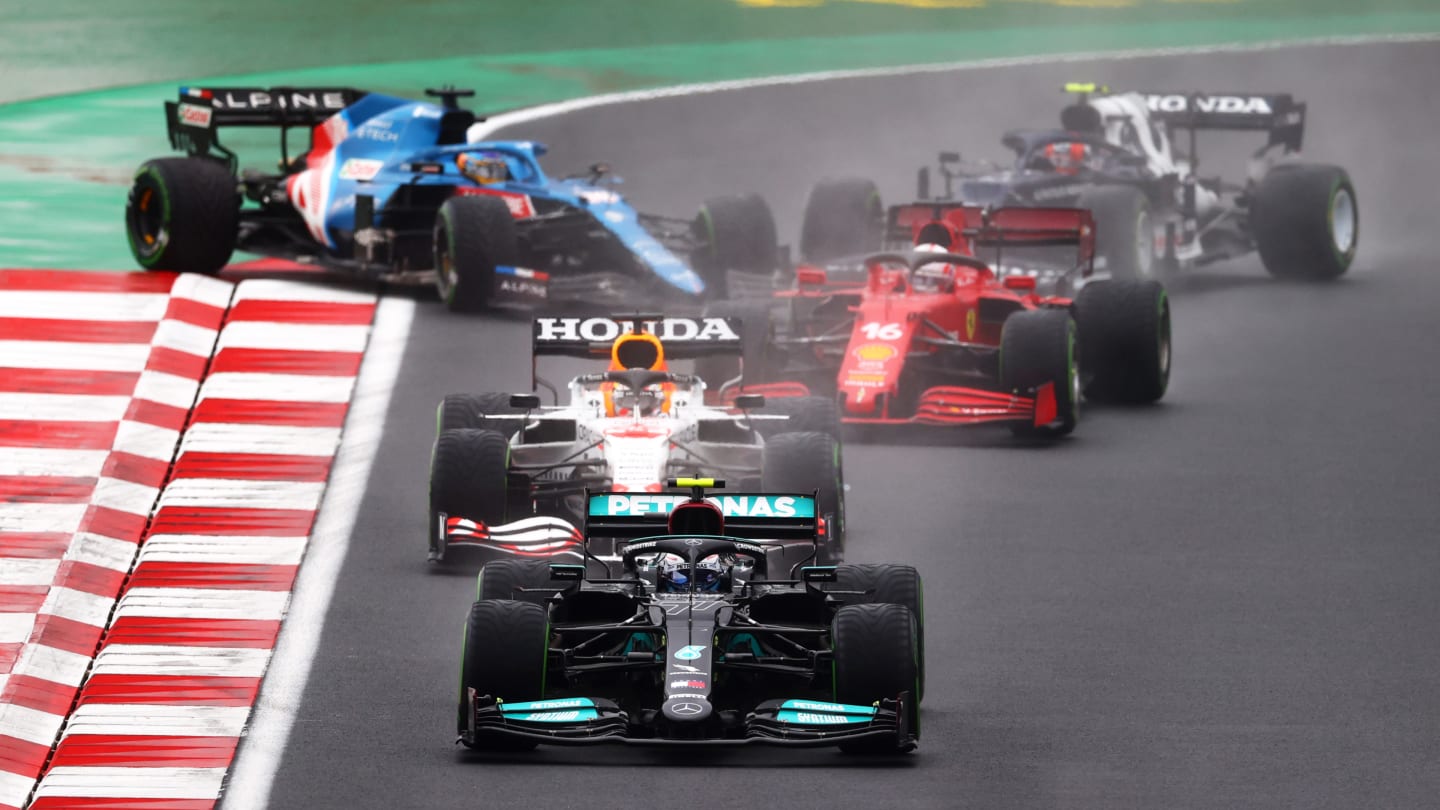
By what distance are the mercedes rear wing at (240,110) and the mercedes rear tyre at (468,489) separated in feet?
33.8

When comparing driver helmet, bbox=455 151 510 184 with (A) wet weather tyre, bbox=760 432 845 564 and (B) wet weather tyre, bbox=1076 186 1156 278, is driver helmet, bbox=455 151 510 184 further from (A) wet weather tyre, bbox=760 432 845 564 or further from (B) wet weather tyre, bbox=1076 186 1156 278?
(A) wet weather tyre, bbox=760 432 845 564

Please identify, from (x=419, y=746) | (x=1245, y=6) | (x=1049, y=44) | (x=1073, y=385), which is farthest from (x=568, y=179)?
(x=1245, y=6)

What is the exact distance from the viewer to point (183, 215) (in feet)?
80.4

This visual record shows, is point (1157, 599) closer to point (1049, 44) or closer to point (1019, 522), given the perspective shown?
point (1019, 522)

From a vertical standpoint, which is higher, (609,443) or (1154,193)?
(1154,193)

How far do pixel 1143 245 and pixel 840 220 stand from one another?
318cm

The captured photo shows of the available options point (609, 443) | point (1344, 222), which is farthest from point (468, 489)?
point (1344, 222)

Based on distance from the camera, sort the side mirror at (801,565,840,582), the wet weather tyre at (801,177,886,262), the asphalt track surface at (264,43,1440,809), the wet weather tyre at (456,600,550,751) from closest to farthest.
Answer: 1. the asphalt track surface at (264,43,1440,809)
2. the wet weather tyre at (456,600,550,751)
3. the side mirror at (801,565,840,582)
4. the wet weather tyre at (801,177,886,262)

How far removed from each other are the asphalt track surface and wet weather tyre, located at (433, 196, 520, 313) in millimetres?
331

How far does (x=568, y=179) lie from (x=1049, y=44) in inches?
791

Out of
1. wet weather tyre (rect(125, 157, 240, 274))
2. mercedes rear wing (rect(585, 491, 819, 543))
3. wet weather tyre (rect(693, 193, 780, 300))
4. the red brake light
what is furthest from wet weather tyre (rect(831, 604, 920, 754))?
wet weather tyre (rect(125, 157, 240, 274))

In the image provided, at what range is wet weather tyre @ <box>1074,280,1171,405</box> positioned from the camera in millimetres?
21328

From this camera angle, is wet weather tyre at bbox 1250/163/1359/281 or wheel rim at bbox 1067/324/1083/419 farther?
wet weather tyre at bbox 1250/163/1359/281

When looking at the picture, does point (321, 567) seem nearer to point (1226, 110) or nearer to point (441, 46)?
point (1226, 110)
